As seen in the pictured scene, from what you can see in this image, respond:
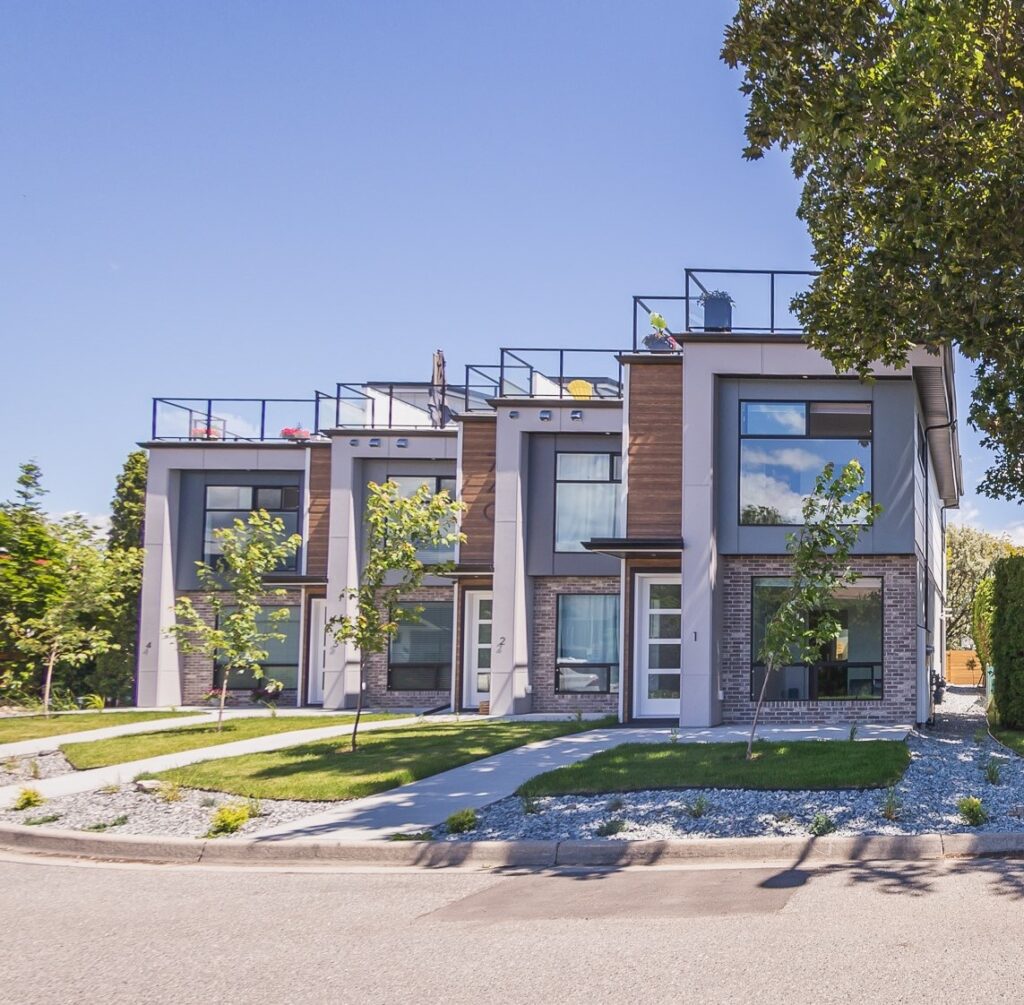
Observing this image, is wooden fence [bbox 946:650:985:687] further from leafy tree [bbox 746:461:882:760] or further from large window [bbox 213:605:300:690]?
leafy tree [bbox 746:461:882:760]

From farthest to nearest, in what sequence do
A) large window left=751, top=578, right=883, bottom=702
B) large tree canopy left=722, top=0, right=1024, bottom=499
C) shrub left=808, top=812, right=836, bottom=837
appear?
large window left=751, top=578, right=883, bottom=702 < large tree canopy left=722, top=0, right=1024, bottom=499 < shrub left=808, top=812, right=836, bottom=837

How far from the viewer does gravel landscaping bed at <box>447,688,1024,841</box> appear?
9.14 metres

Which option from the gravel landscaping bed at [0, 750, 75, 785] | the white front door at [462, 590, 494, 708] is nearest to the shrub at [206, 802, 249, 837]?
the gravel landscaping bed at [0, 750, 75, 785]

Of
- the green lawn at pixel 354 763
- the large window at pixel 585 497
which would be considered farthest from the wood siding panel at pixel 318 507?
the green lawn at pixel 354 763

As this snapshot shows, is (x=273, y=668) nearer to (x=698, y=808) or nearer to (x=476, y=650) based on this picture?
(x=476, y=650)

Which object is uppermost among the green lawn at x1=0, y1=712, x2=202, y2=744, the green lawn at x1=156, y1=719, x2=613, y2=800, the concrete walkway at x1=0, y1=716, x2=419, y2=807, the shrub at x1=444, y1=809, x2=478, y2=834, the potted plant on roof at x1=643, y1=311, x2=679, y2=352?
the potted plant on roof at x1=643, y1=311, x2=679, y2=352

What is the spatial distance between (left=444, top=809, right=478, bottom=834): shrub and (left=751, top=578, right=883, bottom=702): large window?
9.21 meters

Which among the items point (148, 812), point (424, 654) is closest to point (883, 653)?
point (424, 654)

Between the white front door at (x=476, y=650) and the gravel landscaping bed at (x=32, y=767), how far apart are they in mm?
9352

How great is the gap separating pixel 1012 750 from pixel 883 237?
674 centimetres

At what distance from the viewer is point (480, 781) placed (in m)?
12.1

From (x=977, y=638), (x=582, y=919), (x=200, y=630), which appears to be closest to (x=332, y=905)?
(x=582, y=919)

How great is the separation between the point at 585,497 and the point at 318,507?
22.0 ft

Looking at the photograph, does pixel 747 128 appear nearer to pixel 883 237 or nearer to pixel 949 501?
pixel 883 237
